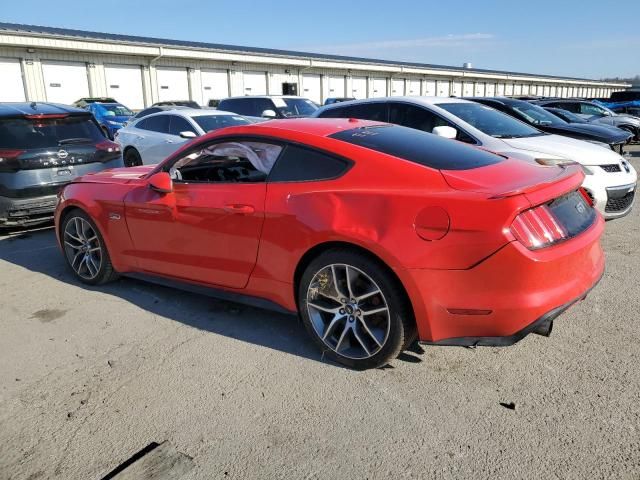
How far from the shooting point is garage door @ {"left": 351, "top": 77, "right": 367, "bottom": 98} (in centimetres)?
4331

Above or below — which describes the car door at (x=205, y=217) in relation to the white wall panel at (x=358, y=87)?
below

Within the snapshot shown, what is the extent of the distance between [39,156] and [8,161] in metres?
0.34

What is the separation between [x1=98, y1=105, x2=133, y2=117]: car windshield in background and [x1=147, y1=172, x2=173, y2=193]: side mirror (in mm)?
19810

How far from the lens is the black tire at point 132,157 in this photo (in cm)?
1095

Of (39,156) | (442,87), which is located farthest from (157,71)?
(442,87)

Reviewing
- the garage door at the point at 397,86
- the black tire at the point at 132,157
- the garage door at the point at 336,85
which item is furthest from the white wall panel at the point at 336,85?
the black tire at the point at 132,157

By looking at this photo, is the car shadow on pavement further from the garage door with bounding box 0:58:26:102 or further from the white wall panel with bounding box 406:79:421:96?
the white wall panel with bounding box 406:79:421:96

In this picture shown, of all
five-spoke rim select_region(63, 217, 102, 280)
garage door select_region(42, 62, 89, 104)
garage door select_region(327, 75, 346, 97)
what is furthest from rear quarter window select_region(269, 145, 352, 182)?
garage door select_region(327, 75, 346, 97)

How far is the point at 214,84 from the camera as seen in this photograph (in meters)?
34.1

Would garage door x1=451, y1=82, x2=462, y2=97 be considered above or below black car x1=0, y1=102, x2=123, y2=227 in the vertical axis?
above

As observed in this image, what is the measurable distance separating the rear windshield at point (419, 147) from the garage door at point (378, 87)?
42688 mm

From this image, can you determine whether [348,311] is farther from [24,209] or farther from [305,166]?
[24,209]

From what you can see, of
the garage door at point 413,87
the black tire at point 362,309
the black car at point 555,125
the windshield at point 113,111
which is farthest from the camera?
the garage door at point 413,87

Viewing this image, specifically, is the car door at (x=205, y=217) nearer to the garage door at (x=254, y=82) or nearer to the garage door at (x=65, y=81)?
the garage door at (x=65, y=81)
